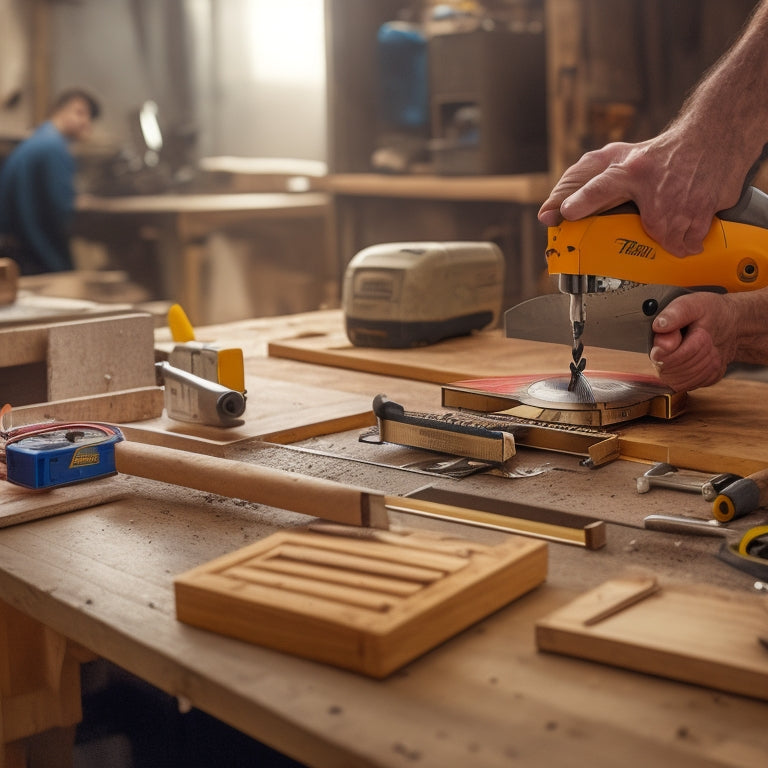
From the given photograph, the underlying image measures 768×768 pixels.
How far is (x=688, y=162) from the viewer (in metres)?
1.59

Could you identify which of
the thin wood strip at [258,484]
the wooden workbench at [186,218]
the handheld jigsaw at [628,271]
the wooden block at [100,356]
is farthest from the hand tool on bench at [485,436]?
the wooden workbench at [186,218]

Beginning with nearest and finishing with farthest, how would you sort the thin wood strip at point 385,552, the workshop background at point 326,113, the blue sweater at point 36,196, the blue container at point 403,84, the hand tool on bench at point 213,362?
the thin wood strip at point 385,552, the hand tool on bench at point 213,362, the workshop background at point 326,113, the blue container at point 403,84, the blue sweater at point 36,196

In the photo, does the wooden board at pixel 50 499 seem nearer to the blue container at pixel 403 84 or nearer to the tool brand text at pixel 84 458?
the tool brand text at pixel 84 458

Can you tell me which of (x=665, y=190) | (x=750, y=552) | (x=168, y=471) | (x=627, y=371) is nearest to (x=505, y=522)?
(x=750, y=552)

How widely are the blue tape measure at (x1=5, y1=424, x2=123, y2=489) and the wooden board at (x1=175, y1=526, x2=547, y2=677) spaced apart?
41cm

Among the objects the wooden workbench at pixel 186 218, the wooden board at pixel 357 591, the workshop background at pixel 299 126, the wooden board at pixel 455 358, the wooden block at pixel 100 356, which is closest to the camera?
the wooden board at pixel 357 591

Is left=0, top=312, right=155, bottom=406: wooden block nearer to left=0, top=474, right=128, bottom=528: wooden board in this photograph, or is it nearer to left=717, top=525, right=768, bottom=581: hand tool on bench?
left=0, top=474, right=128, bottom=528: wooden board

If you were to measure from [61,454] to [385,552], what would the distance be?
0.54 meters

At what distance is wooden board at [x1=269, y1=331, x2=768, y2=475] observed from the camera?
145 cm

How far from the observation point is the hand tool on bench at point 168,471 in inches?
43.9

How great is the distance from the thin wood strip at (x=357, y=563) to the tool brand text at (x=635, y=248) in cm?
75

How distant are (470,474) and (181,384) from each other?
512 millimetres

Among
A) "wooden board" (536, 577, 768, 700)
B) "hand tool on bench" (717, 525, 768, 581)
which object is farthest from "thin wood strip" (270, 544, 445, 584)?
"hand tool on bench" (717, 525, 768, 581)

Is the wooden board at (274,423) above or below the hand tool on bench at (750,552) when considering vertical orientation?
above
